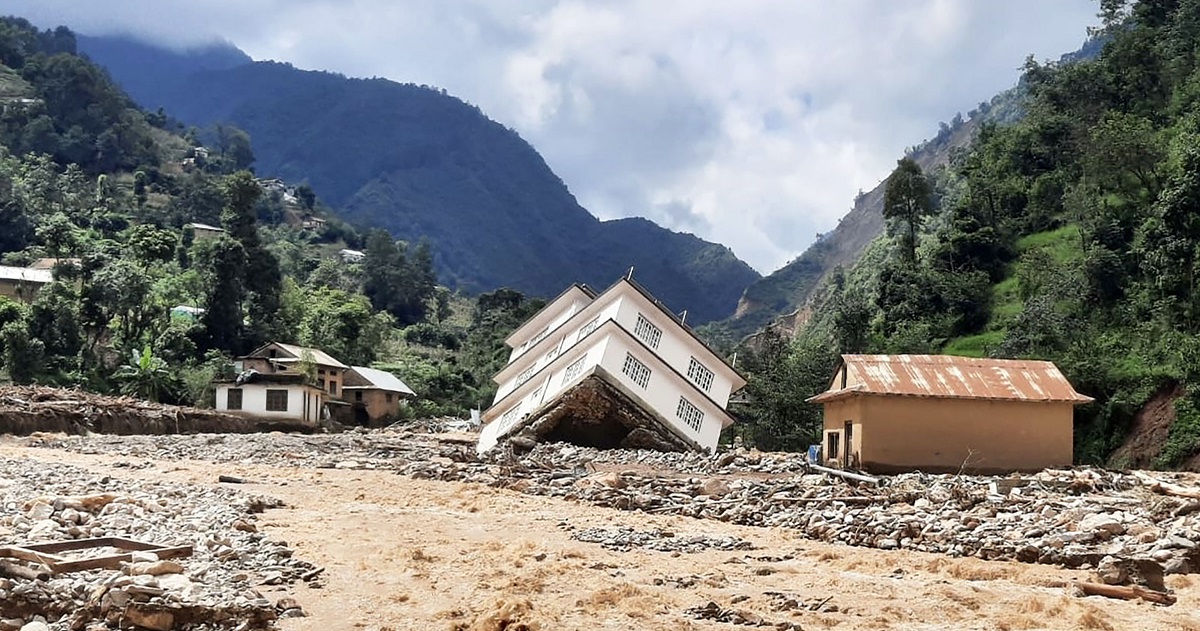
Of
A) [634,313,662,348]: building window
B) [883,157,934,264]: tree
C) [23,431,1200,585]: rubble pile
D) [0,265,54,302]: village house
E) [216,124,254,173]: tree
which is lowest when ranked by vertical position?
[23,431,1200,585]: rubble pile

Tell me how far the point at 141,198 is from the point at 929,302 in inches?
3154

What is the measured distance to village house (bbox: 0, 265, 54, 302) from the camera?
2653 inches

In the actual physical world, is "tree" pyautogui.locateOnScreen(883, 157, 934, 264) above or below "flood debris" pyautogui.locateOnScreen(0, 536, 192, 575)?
above

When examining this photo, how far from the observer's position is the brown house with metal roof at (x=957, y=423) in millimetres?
26422

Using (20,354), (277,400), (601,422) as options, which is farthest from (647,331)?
(20,354)

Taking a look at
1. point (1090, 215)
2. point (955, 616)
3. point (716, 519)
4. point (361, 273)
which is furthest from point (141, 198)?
point (955, 616)

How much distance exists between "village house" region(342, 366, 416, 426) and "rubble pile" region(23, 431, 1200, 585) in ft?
99.7

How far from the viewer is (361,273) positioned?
109875mm

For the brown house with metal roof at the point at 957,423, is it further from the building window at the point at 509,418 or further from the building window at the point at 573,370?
the building window at the point at 509,418

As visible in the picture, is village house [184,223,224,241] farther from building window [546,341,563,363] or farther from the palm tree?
building window [546,341,563,363]

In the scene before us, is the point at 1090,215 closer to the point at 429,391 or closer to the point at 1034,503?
the point at 1034,503

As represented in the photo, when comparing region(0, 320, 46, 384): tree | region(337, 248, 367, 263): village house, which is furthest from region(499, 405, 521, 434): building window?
region(337, 248, 367, 263): village house

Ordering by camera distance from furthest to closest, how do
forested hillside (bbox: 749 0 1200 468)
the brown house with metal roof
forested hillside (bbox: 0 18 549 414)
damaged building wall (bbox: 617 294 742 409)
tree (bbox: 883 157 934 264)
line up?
1. tree (bbox: 883 157 934 264)
2. forested hillside (bbox: 0 18 549 414)
3. forested hillside (bbox: 749 0 1200 468)
4. damaged building wall (bbox: 617 294 742 409)
5. the brown house with metal roof

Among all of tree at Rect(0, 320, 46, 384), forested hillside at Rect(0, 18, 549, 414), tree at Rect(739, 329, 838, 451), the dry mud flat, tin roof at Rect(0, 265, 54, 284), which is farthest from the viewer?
tin roof at Rect(0, 265, 54, 284)
